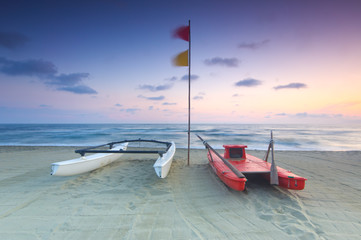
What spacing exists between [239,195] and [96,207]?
3.57 m

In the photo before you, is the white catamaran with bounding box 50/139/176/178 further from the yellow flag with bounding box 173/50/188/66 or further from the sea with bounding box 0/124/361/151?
the sea with bounding box 0/124/361/151

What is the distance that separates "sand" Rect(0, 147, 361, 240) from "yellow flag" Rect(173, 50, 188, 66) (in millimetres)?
4558

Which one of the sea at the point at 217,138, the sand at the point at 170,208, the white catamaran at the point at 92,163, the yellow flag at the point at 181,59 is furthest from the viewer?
the sea at the point at 217,138

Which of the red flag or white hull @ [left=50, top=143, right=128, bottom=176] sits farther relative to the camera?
the red flag

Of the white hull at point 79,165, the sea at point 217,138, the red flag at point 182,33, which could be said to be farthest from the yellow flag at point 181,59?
the sea at point 217,138

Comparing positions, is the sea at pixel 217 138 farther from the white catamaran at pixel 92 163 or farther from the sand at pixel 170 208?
the sand at pixel 170 208

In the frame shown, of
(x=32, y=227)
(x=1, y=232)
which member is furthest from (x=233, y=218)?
(x=1, y=232)

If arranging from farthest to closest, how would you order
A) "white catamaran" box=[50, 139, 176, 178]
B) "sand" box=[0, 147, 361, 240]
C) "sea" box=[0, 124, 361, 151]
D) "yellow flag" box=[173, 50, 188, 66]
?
"sea" box=[0, 124, 361, 151] → "yellow flag" box=[173, 50, 188, 66] → "white catamaran" box=[50, 139, 176, 178] → "sand" box=[0, 147, 361, 240]

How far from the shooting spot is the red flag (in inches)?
264

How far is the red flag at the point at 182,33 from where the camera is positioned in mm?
6711

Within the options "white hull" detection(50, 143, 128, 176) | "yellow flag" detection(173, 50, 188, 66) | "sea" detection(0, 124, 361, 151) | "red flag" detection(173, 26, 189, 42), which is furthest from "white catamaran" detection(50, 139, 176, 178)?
"sea" detection(0, 124, 361, 151)

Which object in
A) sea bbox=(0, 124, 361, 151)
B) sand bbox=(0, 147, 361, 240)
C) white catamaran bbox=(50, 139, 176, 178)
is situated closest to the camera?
sand bbox=(0, 147, 361, 240)

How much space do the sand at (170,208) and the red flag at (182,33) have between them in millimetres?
5703

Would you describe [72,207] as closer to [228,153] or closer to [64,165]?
[64,165]
